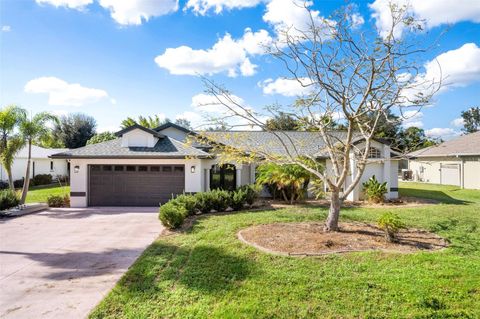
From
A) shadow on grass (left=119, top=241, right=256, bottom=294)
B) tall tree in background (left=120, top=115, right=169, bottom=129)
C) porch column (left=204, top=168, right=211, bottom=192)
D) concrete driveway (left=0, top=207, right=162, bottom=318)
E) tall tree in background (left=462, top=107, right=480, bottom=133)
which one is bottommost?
concrete driveway (left=0, top=207, right=162, bottom=318)

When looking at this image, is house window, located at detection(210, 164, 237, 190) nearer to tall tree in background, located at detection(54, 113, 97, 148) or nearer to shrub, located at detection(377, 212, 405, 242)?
shrub, located at detection(377, 212, 405, 242)

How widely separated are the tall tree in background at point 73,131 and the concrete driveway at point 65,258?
33.4 meters

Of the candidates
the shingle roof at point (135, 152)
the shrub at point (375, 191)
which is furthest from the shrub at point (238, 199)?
the shrub at point (375, 191)

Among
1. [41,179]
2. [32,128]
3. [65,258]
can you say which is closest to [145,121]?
[41,179]

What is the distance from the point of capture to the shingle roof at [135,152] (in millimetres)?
15688

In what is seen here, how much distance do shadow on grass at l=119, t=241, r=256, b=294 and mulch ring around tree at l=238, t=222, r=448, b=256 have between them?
1060 mm

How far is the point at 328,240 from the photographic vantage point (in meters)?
7.86

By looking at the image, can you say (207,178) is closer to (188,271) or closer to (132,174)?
(132,174)

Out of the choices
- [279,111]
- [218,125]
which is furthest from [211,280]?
[279,111]

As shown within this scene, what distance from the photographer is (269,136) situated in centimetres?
2191

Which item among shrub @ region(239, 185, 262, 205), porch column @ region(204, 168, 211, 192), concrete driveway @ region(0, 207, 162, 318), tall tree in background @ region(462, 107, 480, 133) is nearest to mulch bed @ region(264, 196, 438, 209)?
shrub @ region(239, 185, 262, 205)

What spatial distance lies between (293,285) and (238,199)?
321 inches

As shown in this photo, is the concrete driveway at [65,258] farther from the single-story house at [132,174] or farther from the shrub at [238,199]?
the shrub at [238,199]

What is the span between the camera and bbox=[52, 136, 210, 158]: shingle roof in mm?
15688
